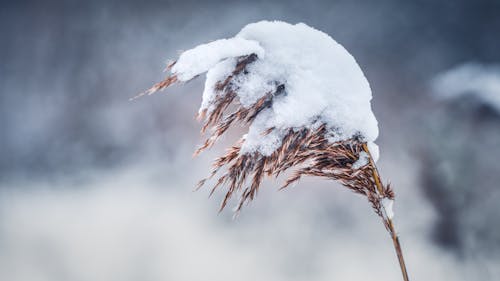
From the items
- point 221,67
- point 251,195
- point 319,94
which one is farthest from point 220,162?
point 319,94

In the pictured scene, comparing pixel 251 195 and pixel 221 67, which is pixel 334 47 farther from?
pixel 251 195

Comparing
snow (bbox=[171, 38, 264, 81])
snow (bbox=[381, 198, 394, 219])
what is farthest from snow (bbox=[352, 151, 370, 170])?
snow (bbox=[171, 38, 264, 81])

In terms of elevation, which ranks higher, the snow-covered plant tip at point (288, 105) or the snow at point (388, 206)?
the snow-covered plant tip at point (288, 105)

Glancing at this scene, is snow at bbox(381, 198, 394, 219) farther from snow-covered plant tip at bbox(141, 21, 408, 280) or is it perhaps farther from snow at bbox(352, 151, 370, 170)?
snow at bbox(352, 151, 370, 170)

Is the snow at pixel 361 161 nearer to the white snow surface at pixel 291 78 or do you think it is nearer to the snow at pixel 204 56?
the white snow surface at pixel 291 78

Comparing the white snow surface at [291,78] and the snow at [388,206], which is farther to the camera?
the snow at [388,206]

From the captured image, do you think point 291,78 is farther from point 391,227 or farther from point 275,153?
point 391,227

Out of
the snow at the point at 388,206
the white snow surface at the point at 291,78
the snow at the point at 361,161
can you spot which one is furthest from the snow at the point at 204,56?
the snow at the point at 388,206
